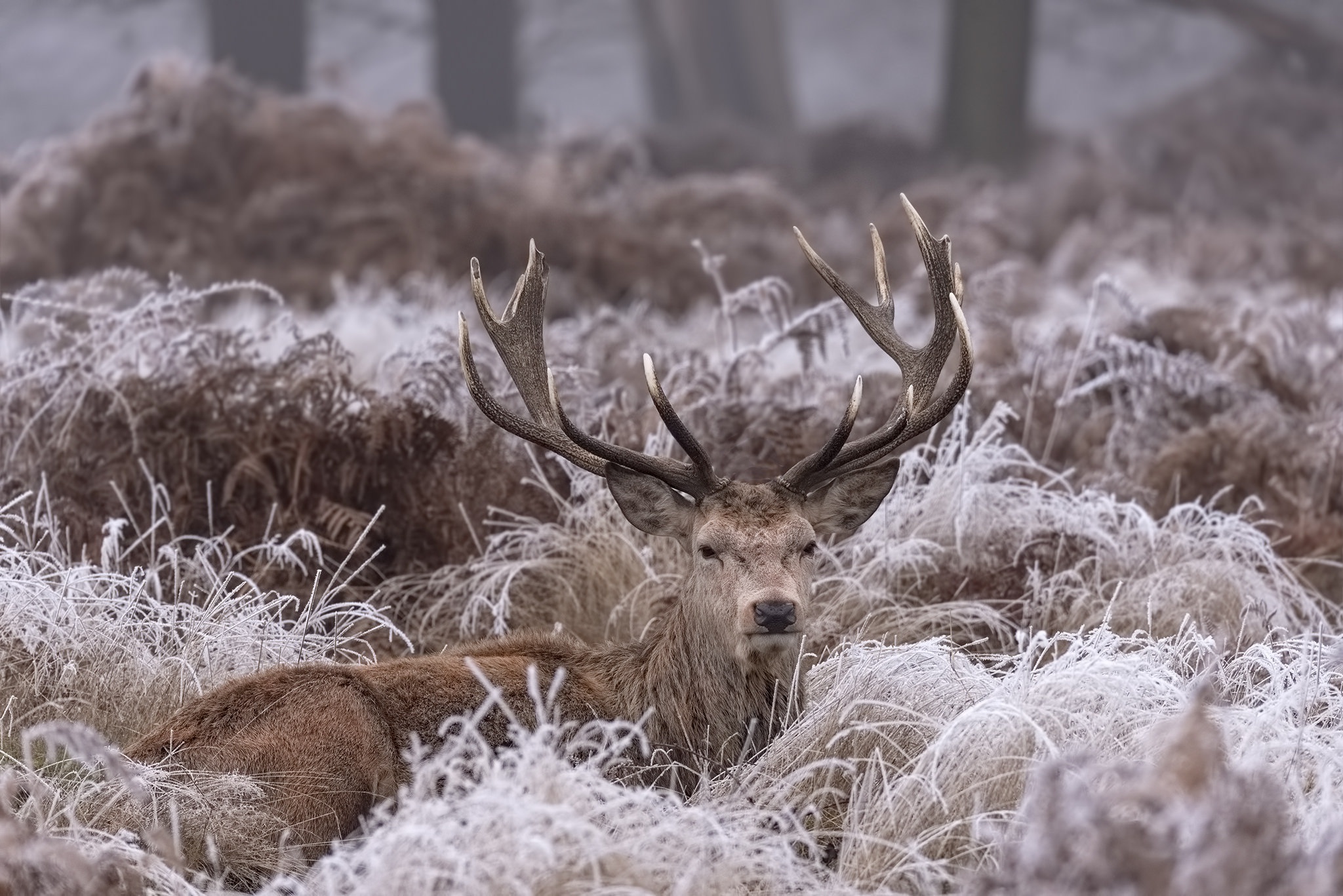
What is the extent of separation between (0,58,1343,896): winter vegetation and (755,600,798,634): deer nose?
285 millimetres

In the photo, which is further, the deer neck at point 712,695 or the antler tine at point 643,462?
the antler tine at point 643,462

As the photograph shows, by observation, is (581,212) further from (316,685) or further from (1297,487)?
(316,685)

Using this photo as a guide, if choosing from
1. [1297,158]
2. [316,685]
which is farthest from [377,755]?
[1297,158]

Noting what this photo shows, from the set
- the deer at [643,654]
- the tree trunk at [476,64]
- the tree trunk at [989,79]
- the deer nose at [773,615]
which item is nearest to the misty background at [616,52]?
the tree trunk at [476,64]

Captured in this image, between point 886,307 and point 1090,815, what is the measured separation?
8.06ft

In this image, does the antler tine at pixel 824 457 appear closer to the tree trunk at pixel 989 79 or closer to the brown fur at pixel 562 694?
the brown fur at pixel 562 694

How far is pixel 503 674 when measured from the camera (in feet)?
14.3

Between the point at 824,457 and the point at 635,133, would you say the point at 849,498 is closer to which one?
the point at 824,457

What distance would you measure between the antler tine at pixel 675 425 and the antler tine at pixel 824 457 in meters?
0.21

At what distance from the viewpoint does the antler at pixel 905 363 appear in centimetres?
449

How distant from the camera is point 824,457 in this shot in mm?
4434

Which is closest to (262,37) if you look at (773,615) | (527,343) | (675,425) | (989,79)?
(989,79)

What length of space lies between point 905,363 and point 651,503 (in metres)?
0.81

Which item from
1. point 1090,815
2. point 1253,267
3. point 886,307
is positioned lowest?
point 1253,267
